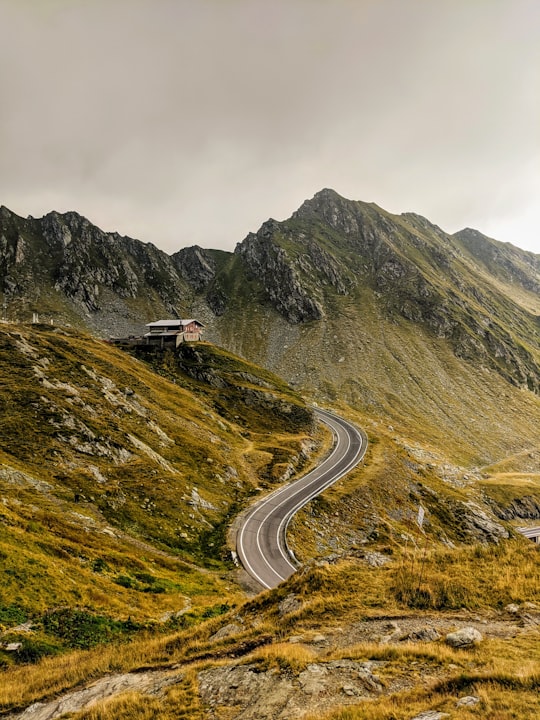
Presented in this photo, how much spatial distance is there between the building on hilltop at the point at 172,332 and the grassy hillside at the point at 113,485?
23223 mm

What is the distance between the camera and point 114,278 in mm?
198875

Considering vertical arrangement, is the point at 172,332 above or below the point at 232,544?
above

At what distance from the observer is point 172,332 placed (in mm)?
116312

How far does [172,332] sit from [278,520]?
79.4 m

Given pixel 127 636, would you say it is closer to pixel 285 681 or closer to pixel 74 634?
pixel 74 634

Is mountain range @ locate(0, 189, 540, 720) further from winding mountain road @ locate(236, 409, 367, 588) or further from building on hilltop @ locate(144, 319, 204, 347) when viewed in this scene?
building on hilltop @ locate(144, 319, 204, 347)

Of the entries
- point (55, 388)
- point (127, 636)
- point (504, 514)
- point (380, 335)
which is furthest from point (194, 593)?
point (380, 335)

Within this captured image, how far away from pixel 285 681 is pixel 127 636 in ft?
38.8

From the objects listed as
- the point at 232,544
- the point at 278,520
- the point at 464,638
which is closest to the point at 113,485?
the point at 232,544

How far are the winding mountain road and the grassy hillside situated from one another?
2.80 m

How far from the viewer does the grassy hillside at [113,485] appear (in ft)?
71.3

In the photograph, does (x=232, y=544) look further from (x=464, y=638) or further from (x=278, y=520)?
(x=464, y=638)

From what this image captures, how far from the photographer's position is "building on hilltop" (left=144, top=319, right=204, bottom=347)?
369 feet

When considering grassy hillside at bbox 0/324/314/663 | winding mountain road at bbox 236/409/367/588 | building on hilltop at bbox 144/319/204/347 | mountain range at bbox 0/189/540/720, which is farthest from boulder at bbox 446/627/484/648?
building on hilltop at bbox 144/319/204/347
